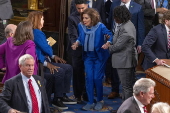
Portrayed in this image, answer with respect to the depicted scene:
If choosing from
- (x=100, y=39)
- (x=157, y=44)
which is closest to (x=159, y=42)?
(x=157, y=44)

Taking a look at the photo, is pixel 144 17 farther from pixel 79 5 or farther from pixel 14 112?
pixel 14 112

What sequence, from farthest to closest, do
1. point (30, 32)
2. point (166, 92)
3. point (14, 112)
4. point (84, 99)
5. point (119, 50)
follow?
point (84, 99) → point (119, 50) → point (30, 32) → point (166, 92) → point (14, 112)

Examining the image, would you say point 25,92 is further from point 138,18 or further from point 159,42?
point 138,18

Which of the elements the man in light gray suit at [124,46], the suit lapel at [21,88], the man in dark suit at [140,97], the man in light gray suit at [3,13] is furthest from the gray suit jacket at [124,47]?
the man in light gray suit at [3,13]

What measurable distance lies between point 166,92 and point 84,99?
1.89 m

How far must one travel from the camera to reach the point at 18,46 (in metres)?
5.27

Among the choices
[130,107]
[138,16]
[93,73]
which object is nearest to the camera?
[130,107]

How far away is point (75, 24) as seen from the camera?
20.9ft

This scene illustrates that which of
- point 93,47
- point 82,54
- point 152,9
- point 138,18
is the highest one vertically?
point 152,9

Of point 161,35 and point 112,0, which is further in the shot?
point 112,0

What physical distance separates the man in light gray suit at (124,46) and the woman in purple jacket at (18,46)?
1.06m

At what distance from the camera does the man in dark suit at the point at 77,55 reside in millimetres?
6277

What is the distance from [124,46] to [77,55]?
931 mm

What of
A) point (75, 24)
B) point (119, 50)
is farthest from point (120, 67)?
point (75, 24)
